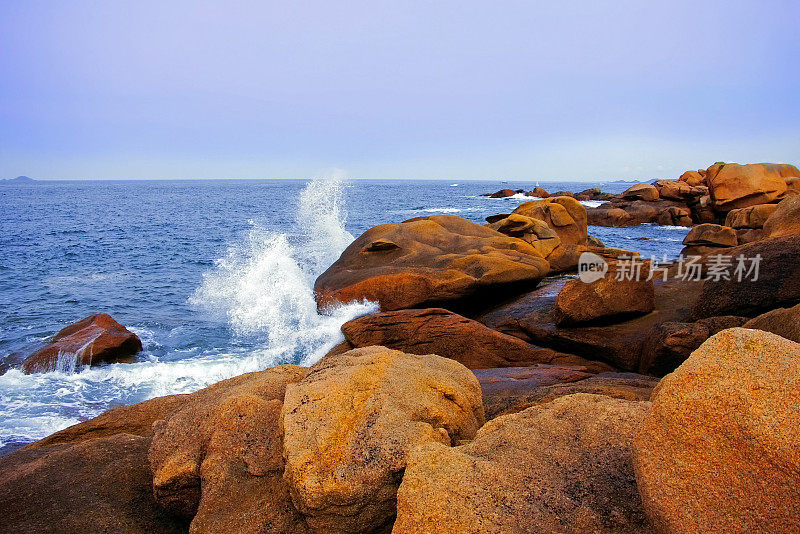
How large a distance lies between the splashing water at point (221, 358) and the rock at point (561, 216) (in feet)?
27.6

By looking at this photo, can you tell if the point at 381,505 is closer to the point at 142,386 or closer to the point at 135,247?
the point at 142,386

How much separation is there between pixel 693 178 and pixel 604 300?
4092 cm

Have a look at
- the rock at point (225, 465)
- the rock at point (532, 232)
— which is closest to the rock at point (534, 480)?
the rock at point (225, 465)

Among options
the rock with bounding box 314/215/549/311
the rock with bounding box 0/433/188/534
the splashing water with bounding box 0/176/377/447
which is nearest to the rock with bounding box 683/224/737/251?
the rock with bounding box 314/215/549/311

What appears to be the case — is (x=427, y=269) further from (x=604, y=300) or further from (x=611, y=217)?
(x=611, y=217)

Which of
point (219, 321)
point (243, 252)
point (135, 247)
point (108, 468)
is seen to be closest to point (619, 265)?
point (108, 468)

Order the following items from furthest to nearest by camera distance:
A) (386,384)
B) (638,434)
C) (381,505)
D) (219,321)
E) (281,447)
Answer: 1. (219,321)
2. (386,384)
3. (281,447)
4. (381,505)
5. (638,434)

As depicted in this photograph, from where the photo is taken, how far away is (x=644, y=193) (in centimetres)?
4003

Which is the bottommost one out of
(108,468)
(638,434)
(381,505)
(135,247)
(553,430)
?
(135,247)

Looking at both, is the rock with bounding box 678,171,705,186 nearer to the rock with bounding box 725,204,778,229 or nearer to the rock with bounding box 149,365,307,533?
the rock with bounding box 725,204,778,229

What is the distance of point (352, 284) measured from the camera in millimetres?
11812

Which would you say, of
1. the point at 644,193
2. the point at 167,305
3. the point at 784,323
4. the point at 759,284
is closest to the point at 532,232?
the point at 759,284

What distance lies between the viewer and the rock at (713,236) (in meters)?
19.2

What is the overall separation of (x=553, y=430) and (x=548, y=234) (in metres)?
14.2
